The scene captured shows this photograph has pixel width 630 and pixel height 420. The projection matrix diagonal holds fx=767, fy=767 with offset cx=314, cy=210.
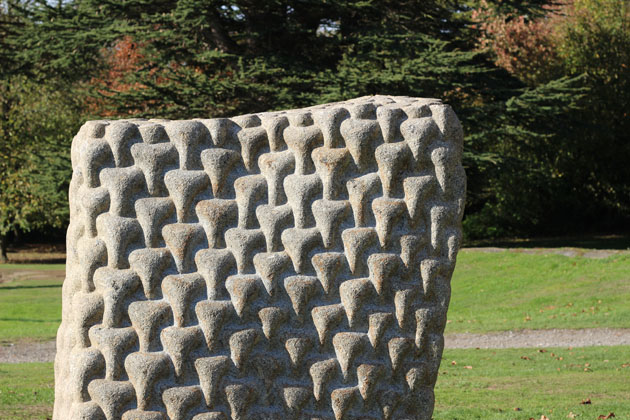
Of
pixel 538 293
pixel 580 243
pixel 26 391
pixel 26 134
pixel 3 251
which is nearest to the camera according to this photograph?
pixel 26 391

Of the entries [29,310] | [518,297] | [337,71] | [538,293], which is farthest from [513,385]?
[29,310]

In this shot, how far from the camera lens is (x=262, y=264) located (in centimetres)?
342

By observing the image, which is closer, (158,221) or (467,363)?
(158,221)

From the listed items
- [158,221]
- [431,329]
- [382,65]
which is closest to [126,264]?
[158,221]

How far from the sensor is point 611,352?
10.9 metres

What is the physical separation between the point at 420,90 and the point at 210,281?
16.1m

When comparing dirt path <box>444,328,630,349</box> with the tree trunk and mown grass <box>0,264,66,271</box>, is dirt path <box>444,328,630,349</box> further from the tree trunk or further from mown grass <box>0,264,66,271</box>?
the tree trunk

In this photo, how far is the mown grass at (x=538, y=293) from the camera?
45.7 feet

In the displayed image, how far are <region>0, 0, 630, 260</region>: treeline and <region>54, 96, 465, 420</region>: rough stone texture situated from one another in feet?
47.7

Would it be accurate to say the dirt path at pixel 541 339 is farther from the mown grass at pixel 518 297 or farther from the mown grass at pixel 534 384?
the mown grass at pixel 534 384

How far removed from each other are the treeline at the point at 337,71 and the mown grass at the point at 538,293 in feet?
10.4

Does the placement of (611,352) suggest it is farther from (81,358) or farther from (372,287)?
(81,358)

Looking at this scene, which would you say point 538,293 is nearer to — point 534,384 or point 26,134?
point 534,384

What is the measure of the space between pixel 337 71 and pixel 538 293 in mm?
7379
